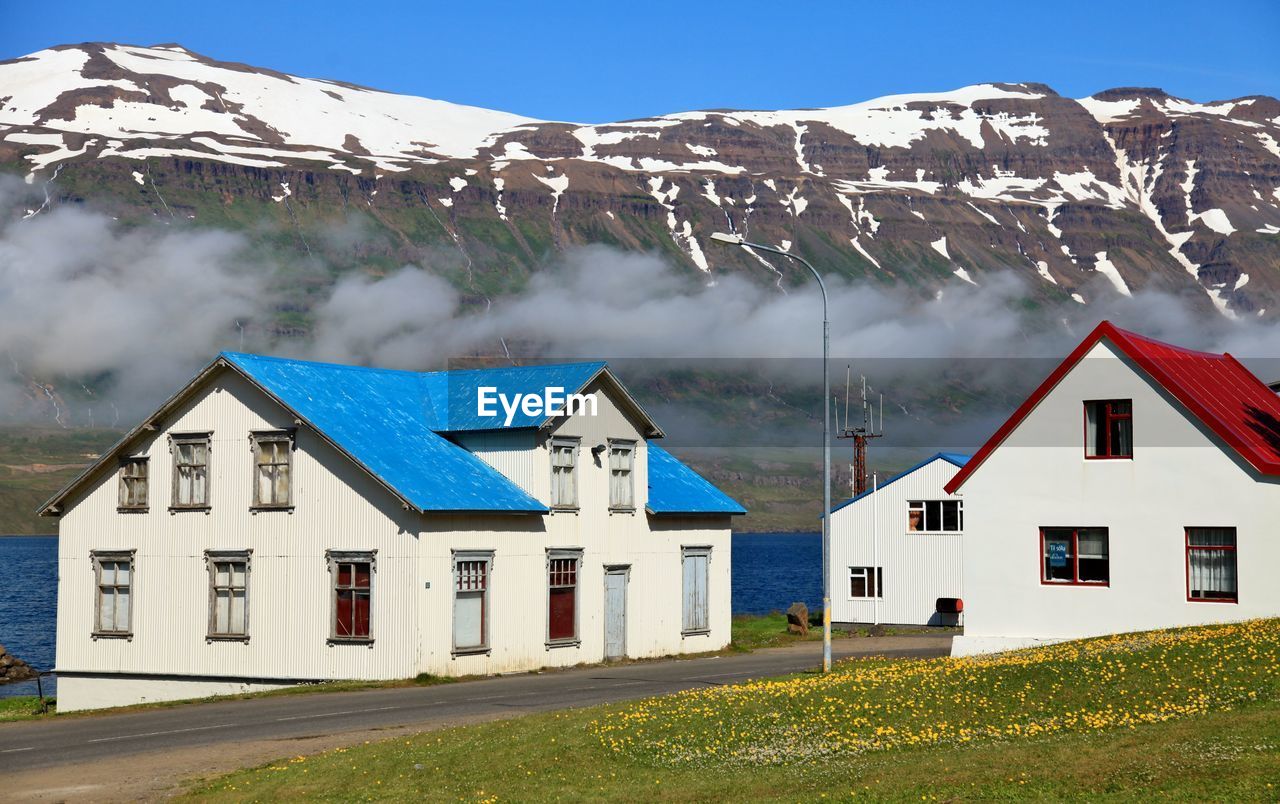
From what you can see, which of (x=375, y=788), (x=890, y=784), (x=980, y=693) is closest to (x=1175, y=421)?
(x=980, y=693)

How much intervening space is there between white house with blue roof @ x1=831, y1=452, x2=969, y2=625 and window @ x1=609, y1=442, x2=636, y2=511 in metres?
26.4

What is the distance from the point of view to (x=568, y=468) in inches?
1938

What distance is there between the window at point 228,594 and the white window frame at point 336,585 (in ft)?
10.3

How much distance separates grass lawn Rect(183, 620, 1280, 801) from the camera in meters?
19.5

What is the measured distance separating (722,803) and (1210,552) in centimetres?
2538

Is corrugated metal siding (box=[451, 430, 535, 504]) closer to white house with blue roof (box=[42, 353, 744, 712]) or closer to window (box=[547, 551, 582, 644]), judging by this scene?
white house with blue roof (box=[42, 353, 744, 712])

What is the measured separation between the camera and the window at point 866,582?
253 ft

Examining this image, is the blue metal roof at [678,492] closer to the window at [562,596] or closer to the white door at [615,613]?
the white door at [615,613]

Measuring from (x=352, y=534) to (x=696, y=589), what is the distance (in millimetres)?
15505

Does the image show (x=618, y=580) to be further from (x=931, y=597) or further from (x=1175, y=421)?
(x=931, y=597)

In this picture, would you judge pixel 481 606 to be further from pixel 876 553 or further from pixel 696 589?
pixel 876 553

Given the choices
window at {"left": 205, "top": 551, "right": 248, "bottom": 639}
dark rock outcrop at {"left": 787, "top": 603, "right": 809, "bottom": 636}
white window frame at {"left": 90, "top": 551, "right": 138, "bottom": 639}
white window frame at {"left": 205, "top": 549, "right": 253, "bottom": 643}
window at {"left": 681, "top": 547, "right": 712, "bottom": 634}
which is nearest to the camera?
white window frame at {"left": 205, "top": 549, "right": 253, "bottom": 643}

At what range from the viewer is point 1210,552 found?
40938mm

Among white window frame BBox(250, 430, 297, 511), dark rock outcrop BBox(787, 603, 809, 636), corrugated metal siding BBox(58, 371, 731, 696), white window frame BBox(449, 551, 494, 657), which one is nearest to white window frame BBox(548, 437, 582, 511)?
corrugated metal siding BBox(58, 371, 731, 696)
